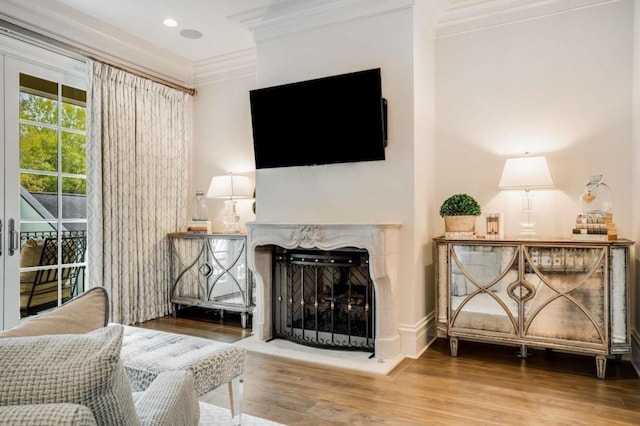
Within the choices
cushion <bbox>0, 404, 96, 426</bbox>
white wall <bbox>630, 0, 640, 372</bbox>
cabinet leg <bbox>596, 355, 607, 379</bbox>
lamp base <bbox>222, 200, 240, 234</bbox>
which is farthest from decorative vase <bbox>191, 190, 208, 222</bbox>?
cushion <bbox>0, 404, 96, 426</bbox>

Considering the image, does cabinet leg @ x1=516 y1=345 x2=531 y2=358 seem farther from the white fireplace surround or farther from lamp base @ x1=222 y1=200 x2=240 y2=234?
lamp base @ x1=222 y1=200 x2=240 y2=234

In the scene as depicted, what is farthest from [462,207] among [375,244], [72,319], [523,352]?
[72,319]

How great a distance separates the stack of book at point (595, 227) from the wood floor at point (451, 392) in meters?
0.94

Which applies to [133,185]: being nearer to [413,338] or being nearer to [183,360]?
[183,360]

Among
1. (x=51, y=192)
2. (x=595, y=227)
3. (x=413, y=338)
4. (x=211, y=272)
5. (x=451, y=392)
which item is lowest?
(x=451, y=392)

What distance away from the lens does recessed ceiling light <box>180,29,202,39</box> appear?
13.7 feet

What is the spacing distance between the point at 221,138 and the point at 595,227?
3.77 meters

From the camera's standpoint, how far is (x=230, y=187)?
175 inches

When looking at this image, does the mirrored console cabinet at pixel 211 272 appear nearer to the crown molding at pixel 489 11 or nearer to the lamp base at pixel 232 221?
the lamp base at pixel 232 221

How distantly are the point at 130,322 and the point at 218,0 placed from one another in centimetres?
314

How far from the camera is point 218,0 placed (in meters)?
3.58

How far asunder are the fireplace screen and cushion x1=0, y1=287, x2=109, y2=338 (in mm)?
2326

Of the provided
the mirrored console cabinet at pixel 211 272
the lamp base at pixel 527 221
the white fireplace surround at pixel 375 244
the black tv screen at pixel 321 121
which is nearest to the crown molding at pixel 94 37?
the black tv screen at pixel 321 121

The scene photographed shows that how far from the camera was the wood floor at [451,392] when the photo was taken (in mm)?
2305
